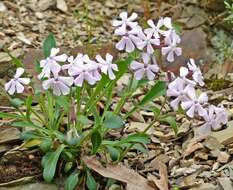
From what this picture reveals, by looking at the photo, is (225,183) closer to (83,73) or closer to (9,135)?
(83,73)

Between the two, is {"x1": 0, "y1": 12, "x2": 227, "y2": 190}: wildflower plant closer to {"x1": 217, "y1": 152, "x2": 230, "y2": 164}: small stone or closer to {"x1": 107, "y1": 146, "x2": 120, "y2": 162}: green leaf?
{"x1": 107, "y1": 146, "x2": 120, "y2": 162}: green leaf

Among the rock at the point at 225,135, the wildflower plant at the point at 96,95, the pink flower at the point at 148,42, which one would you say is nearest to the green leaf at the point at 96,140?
the wildflower plant at the point at 96,95

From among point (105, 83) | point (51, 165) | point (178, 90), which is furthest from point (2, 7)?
point (178, 90)

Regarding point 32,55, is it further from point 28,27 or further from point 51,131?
point 51,131

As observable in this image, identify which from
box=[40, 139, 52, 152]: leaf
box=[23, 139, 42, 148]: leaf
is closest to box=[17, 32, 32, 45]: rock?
box=[23, 139, 42, 148]: leaf

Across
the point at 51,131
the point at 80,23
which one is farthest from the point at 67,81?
the point at 80,23

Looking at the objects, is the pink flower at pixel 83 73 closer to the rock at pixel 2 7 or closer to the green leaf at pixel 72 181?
the green leaf at pixel 72 181
